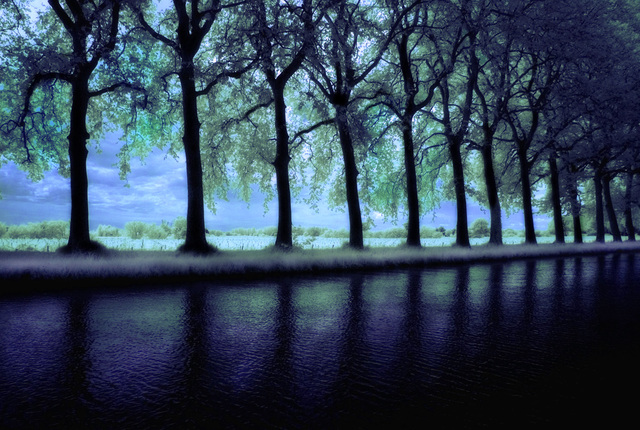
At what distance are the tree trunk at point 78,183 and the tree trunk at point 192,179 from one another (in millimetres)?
3106

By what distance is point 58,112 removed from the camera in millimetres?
20797

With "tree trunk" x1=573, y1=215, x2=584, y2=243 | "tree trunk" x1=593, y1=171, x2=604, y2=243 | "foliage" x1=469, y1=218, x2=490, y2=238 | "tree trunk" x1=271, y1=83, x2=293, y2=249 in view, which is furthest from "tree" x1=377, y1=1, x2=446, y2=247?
"foliage" x1=469, y1=218, x2=490, y2=238

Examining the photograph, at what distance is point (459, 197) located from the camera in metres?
22.9

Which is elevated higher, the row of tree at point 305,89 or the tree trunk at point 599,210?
the row of tree at point 305,89

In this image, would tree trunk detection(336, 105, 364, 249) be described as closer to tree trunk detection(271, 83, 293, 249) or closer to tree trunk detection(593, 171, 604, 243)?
tree trunk detection(271, 83, 293, 249)

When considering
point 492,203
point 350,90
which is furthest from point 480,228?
point 350,90

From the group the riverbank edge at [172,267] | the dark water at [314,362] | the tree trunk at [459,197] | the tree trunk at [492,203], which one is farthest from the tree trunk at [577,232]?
the dark water at [314,362]

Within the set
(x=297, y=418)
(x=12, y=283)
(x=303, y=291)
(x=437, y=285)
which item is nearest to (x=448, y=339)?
(x=297, y=418)

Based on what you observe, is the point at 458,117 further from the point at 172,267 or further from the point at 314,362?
the point at 314,362

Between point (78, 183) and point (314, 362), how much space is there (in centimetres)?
1426

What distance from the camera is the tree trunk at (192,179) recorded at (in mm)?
15195

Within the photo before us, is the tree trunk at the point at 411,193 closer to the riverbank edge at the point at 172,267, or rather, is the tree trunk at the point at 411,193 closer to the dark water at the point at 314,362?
the riverbank edge at the point at 172,267

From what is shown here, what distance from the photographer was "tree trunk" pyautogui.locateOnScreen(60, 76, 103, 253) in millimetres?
15141

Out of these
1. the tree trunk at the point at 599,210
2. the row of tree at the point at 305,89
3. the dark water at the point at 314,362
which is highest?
the row of tree at the point at 305,89
